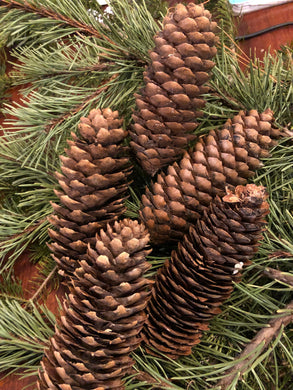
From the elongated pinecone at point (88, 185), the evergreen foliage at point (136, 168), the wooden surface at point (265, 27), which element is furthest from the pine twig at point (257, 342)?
the wooden surface at point (265, 27)

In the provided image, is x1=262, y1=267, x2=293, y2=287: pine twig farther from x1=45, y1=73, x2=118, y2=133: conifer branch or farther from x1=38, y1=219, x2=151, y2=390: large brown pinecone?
x1=45, y1=73, x2=118, y2=133: conifer branch

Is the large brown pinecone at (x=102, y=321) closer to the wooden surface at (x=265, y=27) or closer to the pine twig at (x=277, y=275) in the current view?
the pine twig at (x=277, y=275)

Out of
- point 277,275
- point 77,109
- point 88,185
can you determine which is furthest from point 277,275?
point 77,109

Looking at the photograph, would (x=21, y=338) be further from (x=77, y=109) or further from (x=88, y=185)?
(x=77, y=109)

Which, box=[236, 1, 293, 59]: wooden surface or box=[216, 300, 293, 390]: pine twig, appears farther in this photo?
box=[236, 1, 293, 59]: wooden surface

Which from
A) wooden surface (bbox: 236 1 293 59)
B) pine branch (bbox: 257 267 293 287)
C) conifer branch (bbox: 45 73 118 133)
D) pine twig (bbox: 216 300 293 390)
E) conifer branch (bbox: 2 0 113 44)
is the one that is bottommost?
pine twig (bbox: 216 300 293 390)

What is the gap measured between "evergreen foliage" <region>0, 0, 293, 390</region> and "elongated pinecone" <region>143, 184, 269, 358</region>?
0.09 feet

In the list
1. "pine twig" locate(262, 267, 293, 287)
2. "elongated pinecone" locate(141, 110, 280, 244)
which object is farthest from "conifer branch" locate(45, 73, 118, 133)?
"pine twig" locate(262, 267, 293, 287)

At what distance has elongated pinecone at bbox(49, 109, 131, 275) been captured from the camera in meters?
0.48

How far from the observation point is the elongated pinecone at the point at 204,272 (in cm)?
43

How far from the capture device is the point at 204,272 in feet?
1.46

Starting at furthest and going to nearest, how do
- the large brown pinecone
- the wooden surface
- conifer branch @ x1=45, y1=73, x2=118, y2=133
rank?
1. the wooden surface
2. conifer branch @ x1=45, y1=73, x2=118, y2=133
3. the large brown pinecone

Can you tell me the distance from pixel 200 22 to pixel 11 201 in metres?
0.40

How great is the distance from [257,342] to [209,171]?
204 mm
